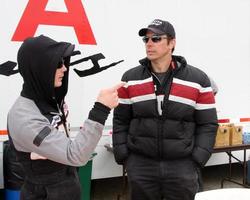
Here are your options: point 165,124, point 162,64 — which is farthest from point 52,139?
point 162,64

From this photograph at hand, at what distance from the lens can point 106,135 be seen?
370 centimetres

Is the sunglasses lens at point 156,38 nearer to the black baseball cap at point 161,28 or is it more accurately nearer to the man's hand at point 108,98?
the black baseball cap at point 161,28

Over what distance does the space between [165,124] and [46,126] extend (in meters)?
1.03

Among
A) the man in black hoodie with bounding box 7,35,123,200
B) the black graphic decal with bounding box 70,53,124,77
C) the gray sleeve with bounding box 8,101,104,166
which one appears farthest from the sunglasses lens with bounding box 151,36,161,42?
the black graphic decal with bounding box 70,53,124,77

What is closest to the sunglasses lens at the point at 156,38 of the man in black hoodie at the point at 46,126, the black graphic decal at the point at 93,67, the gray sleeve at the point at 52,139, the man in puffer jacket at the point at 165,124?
the man in puffer jacket at the point at 165,124

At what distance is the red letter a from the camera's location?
327 cm

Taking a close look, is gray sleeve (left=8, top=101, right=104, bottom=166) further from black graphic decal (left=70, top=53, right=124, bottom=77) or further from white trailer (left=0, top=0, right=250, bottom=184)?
black graphic decal (left=70, top=53, right=124, bottom=77)

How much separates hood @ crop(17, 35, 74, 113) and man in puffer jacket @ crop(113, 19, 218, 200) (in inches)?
36.4

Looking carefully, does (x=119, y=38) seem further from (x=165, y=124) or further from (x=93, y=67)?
(x=165, y=124)

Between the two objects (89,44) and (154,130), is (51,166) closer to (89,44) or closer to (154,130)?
(154,130)

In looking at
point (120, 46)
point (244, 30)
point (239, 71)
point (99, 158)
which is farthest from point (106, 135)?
point (244, 30)

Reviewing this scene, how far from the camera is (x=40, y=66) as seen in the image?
1464 millimetres

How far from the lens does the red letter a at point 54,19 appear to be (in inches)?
129

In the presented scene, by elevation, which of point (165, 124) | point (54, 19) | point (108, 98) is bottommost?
point (165, 124)
